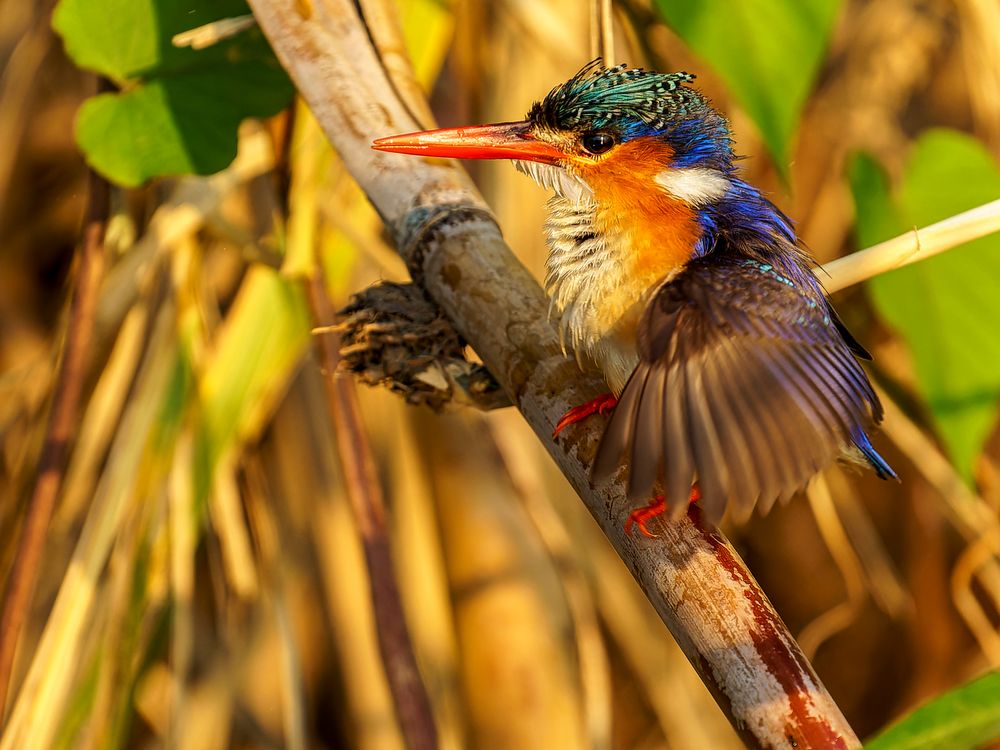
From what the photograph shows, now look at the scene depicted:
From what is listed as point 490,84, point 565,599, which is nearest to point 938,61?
point 490,84

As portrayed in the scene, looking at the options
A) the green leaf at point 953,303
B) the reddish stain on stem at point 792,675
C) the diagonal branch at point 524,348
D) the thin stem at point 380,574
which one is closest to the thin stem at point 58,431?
the thin stem at point 380,574

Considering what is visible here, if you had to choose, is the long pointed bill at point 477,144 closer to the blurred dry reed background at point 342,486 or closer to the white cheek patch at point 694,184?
the white cheek patch at point 694,184

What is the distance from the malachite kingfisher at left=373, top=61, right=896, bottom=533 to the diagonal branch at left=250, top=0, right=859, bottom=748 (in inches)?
1.1

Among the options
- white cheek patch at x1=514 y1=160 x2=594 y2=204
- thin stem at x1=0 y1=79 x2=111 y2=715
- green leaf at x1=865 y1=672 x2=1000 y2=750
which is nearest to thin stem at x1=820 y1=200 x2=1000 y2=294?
white cheek patch at x1=514 y1=160 x2=594 y2=204

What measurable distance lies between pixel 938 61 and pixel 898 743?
7.14 ft

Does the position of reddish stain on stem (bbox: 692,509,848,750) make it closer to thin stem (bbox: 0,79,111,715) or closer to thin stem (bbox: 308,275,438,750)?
thin stem (bbox: 308,275,438,750)

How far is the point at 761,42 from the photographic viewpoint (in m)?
1.09

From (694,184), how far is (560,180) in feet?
0.47

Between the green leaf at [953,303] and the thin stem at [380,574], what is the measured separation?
0.72 metres

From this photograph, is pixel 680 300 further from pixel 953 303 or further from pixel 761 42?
pixel 953 303

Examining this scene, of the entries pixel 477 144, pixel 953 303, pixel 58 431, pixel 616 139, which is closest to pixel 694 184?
pixel 616 139

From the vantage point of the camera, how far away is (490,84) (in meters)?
1.87

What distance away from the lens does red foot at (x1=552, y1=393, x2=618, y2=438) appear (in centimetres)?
84

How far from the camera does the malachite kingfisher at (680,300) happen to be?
0.80 meters
